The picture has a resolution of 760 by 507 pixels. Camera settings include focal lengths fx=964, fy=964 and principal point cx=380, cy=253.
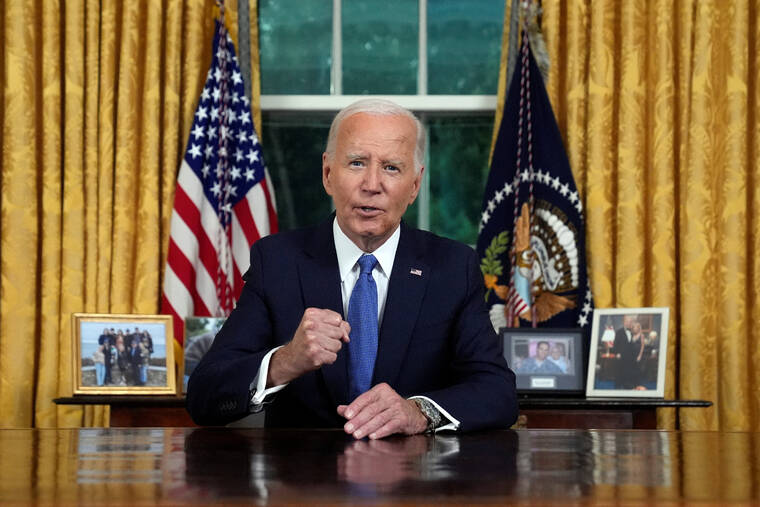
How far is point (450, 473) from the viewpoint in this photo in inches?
42.5

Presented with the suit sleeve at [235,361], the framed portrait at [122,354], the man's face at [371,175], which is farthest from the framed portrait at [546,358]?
the suit sleeve at [235,361]

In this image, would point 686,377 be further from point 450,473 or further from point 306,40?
point 450,473

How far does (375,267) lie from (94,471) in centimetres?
111

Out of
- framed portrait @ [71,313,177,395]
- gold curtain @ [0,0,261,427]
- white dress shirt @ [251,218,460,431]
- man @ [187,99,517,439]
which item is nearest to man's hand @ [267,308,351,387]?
man @ [187,99,517,439]

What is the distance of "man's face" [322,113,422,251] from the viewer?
2.09 metres

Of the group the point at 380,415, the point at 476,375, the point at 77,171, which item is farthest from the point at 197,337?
the point at 380,415

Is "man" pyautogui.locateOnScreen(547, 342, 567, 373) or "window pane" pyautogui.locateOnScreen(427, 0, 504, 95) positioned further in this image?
"window pane" pyautogui.locateOnScreen(427, 0, 504, 95)

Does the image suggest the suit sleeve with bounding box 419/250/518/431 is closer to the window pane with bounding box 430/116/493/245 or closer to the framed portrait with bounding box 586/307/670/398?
the framed portrait with bounding box 586/307/670/398

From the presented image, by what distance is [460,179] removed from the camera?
13.8 ft

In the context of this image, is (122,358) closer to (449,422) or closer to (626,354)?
(626,354)

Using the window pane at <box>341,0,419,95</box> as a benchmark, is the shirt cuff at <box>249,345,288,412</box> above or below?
below

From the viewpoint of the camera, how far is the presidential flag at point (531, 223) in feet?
12.1

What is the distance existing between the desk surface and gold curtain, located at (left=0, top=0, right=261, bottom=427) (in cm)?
222

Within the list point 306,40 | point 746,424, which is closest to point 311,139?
point 306,40
